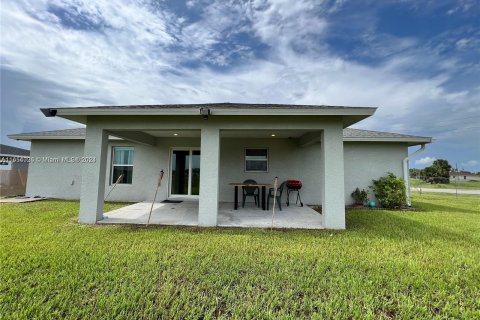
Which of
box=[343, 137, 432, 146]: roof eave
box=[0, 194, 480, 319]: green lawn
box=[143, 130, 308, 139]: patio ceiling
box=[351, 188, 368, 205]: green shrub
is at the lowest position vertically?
box=[0, 194, 480, 319]: green lawn

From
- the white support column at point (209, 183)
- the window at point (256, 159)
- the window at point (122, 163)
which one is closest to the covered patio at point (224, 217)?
the white support column at point (209, 183)

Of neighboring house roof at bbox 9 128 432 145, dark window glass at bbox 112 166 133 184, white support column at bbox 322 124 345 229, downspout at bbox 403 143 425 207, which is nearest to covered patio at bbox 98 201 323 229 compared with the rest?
white support column at bbox 322 124 345 229

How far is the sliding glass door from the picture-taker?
959 centimetres

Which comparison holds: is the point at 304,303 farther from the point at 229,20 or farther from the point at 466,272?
the point at 229,20

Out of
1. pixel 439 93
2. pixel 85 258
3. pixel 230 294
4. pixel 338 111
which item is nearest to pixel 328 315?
pixel 230 294

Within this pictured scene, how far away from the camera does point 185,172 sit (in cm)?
964

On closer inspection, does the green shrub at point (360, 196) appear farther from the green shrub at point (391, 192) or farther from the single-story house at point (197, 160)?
the green shrub at point (391, 192)

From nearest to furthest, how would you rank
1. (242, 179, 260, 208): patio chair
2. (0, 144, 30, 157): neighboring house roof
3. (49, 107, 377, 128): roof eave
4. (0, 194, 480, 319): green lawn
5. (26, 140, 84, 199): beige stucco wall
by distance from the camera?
(0, 194, 480, 319): green lawn < (49, 107, 377, 128): roof eave < (242, 179, 260, 208): patio chair < (26, 140, 84, 199): beige stucco wall < (0, 144, 30, 157): neighboring house roof

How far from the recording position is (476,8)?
9234mm

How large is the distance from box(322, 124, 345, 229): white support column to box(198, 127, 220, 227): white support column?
2.82 metres

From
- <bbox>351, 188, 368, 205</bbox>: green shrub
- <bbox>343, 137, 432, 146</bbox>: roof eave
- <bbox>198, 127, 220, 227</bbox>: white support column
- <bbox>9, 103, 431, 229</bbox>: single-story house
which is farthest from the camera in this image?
<bbox>351, 188, 368, 205</bbox>: green shrub

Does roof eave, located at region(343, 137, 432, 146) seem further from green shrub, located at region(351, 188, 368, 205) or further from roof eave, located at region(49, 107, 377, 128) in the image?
roof eave, located at region(49, 107, 377, 128)

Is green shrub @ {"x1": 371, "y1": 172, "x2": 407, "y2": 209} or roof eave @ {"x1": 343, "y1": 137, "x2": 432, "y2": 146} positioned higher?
roof eave @ {"x1": 343, "y1": 137, "x2": 432, "y2": 146}

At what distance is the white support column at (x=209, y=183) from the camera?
18.1 ft
